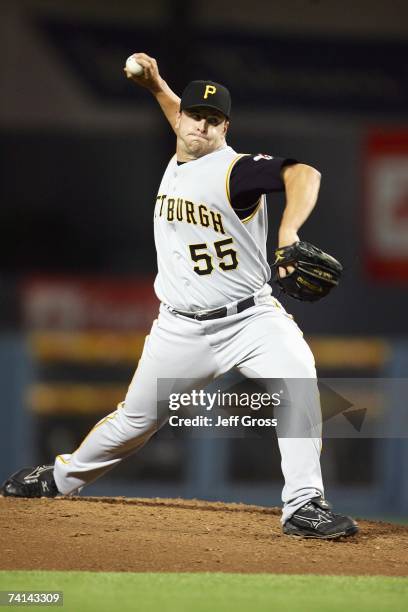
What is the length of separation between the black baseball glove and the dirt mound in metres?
0.94

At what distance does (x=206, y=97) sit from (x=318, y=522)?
1655mm

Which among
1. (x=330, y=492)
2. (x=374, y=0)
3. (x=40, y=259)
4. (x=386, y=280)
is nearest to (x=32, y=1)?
(x=40, y=259)

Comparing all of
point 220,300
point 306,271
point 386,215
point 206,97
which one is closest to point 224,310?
point 220,300

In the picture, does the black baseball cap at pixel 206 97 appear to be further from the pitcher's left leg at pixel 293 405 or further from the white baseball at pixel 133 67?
the pitcher's left leg at pixel 293 405

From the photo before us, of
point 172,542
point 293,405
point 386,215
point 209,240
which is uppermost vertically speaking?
point 386,215

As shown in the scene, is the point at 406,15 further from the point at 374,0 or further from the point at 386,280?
the point at 386,280

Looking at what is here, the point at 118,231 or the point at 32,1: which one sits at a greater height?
the point at 32,1

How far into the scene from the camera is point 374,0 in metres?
14.7

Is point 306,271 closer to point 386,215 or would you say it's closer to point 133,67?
point 133,67

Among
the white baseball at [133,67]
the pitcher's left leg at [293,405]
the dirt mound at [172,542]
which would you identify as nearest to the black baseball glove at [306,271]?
the pitcher's left leg at [293,405]

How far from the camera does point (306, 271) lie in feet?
14.4

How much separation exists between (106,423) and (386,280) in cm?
777

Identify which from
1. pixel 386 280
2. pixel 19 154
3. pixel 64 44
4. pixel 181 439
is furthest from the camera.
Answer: pixel 19 154

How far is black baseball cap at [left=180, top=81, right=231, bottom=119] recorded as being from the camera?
15.7 feet
